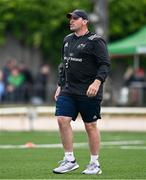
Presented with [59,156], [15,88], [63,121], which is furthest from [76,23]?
[15,88]

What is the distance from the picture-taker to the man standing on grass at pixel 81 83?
12.1m

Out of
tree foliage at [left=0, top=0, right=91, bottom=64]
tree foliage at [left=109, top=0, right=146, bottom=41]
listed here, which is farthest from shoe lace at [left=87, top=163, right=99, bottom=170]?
tree foliage at [left=109, top=0, right=146, bottom=41]

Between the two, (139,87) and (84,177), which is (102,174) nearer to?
(84,177)

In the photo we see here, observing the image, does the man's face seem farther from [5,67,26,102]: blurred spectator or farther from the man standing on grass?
[5,67,26,102]: blurred spectator

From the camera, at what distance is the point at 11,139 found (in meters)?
19.9

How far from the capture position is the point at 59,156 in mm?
15148

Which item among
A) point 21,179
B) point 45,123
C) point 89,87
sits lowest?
point 45,123

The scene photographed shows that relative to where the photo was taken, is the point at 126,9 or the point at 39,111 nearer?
the point at 39,111

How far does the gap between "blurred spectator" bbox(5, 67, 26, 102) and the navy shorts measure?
55.1ft

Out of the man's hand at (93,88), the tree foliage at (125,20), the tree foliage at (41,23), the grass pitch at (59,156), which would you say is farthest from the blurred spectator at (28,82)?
the man's hand at (93,88)

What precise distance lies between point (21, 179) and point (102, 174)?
53.1 inches

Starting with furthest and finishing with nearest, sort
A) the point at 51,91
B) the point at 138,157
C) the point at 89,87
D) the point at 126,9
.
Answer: the point at 126,9 < the point at 51,91 < the point at 138,157 < the point at 89,87

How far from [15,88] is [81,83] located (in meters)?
17.4

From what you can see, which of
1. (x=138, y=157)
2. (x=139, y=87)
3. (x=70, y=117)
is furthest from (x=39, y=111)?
(x=70, y=117)
